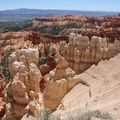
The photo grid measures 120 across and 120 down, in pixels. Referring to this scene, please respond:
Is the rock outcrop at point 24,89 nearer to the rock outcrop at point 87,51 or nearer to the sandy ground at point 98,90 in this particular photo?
the sandy ground at point 98,90

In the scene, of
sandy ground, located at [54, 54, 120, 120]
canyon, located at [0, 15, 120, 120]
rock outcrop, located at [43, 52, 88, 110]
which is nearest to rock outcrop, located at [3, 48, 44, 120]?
canyon, located at [0, 15, 120, 120]

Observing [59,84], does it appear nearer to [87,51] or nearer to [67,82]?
[67,82]

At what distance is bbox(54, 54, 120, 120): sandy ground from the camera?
2076 cm

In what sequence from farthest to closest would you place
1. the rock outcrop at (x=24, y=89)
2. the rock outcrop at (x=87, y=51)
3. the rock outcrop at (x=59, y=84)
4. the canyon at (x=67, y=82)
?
1. the rock outcrop at (x=87, y=51)
2. the rock outcrop at (x=59, y=84)
3. the rock outcrop at (x=24, y=89)
4. the canyon at (x=67, y=82)

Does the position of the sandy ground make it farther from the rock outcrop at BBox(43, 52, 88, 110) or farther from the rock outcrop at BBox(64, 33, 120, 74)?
the rock outcrop at BBox(64, 33, 120, 74)

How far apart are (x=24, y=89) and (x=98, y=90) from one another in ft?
15.2

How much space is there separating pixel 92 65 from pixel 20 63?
17.9 feet

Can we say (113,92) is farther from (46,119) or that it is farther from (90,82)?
(46,119)

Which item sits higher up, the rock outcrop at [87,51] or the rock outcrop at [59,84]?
the rock outcrop at [87,51]

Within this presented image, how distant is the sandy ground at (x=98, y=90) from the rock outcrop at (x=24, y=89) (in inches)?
72.1

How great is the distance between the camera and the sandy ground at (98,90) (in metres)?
20.8

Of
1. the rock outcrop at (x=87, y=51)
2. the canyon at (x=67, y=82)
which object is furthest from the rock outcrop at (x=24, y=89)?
the rock outcrop at (x=87, y=51)

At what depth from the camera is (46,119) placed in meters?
15.9

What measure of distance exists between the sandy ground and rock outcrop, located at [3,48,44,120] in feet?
6.01
